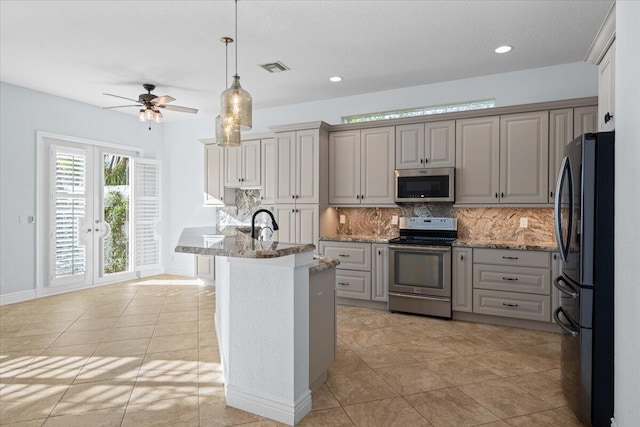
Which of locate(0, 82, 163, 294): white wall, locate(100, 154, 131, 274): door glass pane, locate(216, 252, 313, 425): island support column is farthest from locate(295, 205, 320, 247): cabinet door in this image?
locate(0, 82, 163, 294): white wall

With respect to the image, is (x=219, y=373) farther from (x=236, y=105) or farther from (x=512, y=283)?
(x=512, y=283)

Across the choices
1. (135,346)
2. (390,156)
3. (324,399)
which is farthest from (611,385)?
(135,346)

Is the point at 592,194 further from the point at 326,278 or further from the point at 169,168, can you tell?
the point at 169,168

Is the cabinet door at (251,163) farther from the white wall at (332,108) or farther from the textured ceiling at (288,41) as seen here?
the textured ceiling at (288,41)

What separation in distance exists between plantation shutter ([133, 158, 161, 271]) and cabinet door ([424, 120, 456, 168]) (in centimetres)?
488

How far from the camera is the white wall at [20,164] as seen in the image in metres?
4.89

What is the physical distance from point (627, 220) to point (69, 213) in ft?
21.1

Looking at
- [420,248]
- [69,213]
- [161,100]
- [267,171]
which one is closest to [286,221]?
[267,171]

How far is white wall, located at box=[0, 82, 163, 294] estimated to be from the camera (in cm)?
489

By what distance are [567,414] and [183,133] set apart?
671cm

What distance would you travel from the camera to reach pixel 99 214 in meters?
6.05

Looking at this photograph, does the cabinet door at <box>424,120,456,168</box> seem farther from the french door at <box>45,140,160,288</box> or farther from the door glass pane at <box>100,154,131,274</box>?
the door glass pane at <box>100,154,131,274</box>

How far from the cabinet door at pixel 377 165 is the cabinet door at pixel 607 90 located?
2.28m

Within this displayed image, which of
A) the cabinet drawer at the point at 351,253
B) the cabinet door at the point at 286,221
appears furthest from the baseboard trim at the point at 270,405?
the cabinet door at the point at 286,221
